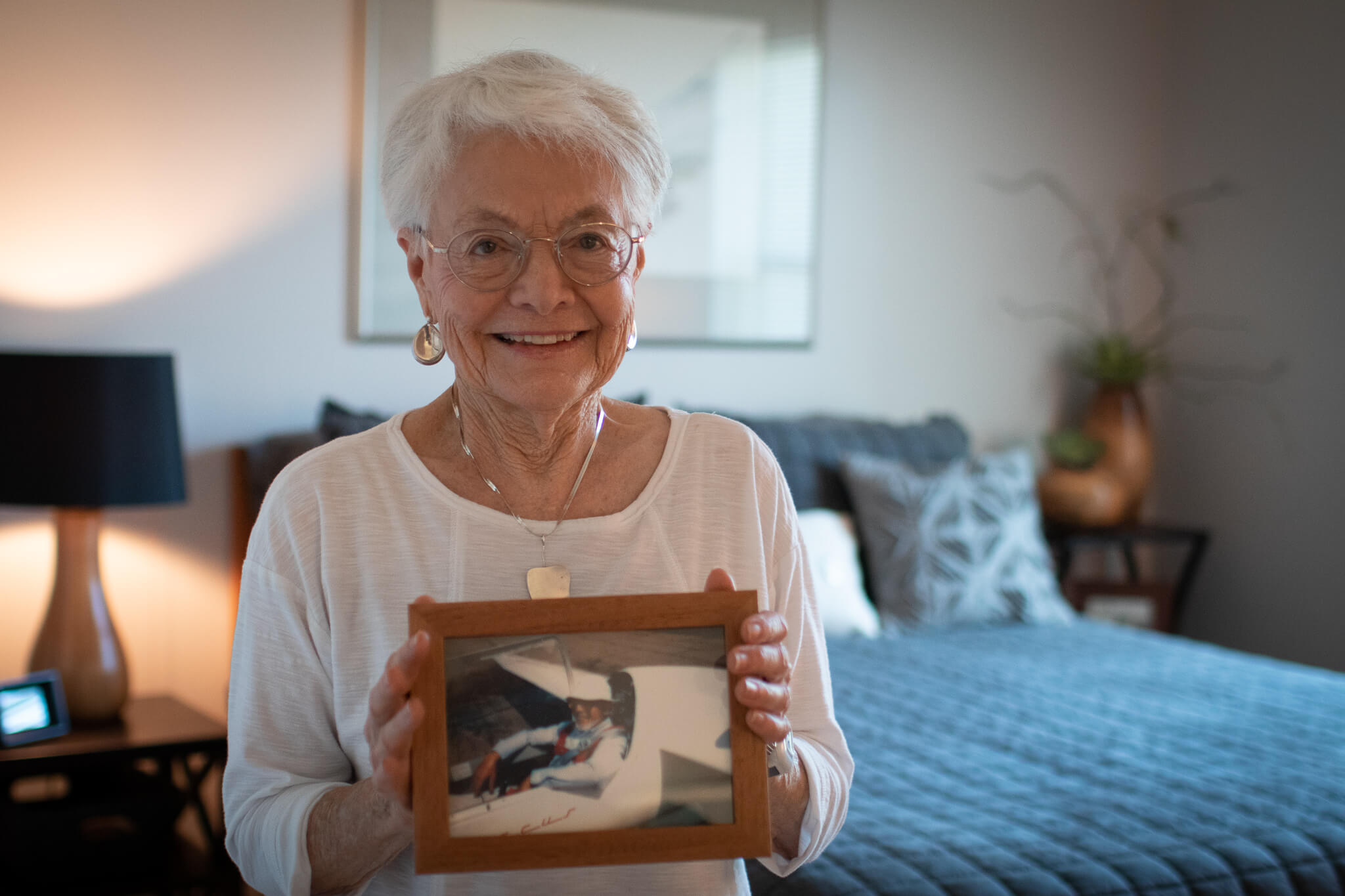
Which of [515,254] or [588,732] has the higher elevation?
[515,254]

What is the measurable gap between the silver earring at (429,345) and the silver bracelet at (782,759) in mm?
533

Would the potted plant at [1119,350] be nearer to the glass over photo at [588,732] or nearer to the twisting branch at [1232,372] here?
the twisting branch at [1232,372]

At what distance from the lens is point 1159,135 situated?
4.27 metres

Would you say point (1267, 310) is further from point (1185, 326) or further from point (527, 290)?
point (527, 290)

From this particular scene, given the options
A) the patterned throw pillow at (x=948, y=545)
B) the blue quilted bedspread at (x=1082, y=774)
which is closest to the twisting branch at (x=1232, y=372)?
the patterned throw pillow at (x=948, y=545)

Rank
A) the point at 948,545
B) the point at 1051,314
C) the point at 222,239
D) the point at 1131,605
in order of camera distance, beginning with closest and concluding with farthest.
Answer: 1. the point at 222,239
2. the point at 948,545
3. the point at 1131,605
4. the point at 1051,314

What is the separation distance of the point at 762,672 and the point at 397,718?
0.97 ft

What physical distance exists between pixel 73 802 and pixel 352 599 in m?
1.70

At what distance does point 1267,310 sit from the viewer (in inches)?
153

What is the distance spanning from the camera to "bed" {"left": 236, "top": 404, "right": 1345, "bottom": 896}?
164 centimetres

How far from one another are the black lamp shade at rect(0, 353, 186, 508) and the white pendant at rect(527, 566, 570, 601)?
1575 millimetres

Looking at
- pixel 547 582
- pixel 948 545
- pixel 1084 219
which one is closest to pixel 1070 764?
pixel 948 545

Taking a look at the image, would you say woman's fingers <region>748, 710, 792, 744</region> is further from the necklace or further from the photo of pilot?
the necklace

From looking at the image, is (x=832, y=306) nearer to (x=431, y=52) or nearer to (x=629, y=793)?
(x=431, y=52)
